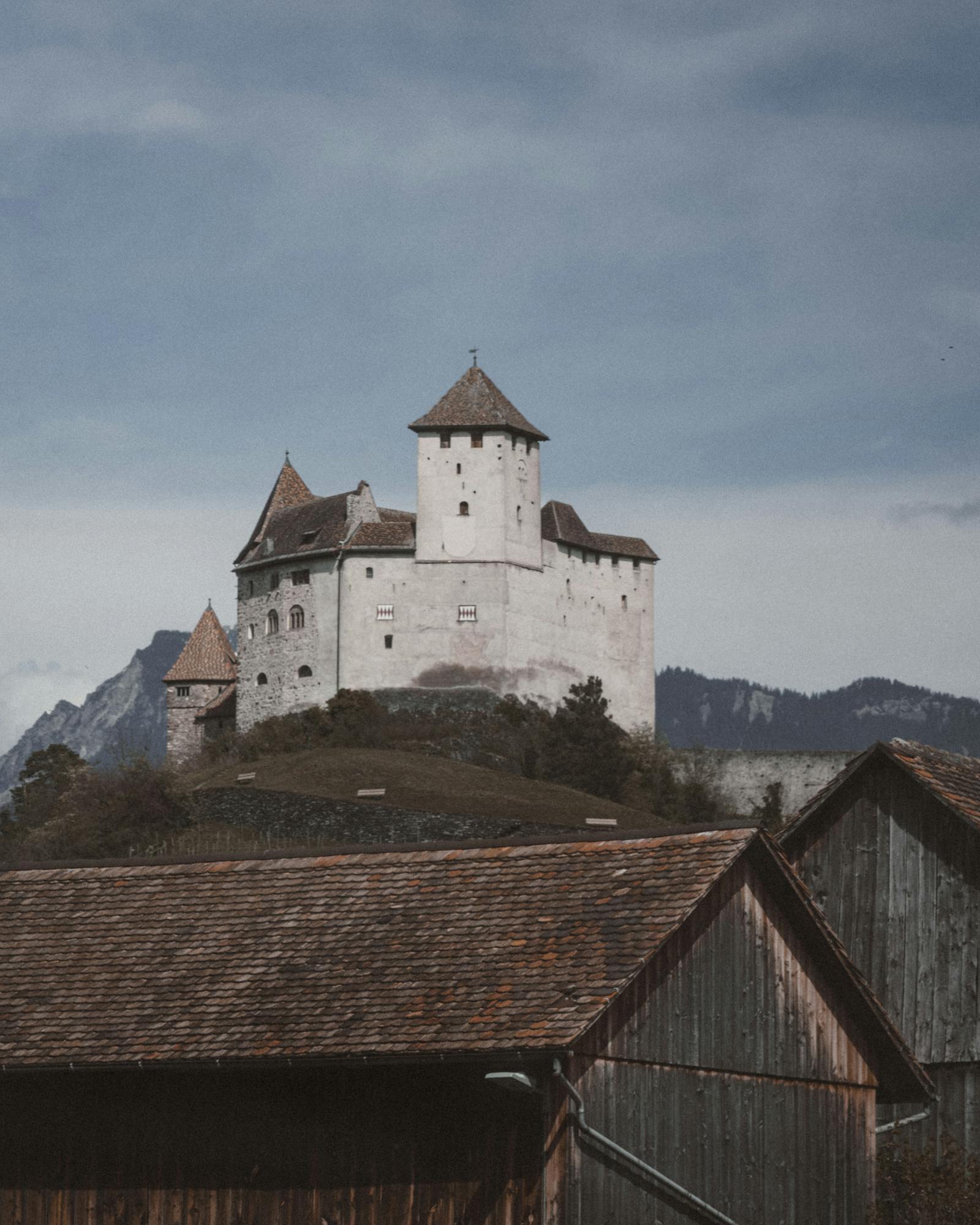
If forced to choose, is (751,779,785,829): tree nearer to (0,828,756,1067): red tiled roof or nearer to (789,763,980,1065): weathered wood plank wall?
(789,763,980,1065): weathered wood plank wall

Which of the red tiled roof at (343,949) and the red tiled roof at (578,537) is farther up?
the red tiled roof at (578,537)

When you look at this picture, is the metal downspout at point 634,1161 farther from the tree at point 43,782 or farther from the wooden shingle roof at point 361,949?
the tree at point 43,782

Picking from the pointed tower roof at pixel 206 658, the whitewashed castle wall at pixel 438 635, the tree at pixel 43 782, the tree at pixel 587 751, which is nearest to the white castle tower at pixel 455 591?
the whitewashed castle wall at pixel 438 635

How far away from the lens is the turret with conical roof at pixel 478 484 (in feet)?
308

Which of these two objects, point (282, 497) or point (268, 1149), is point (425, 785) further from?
point (268, 1149)

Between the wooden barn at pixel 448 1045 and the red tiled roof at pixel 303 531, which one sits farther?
the red tiled roof at pixel 303 531

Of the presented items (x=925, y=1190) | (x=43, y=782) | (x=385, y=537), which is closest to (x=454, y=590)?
(x=385, y=537)

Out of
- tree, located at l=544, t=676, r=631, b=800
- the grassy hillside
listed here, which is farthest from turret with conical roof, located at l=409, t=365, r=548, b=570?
the grassy hillside

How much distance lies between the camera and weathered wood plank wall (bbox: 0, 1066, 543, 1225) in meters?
18.0

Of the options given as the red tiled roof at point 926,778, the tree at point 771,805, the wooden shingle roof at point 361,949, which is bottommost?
the wooden shingle roof at point 361,949

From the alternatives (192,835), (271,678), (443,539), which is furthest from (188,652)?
(192,835)

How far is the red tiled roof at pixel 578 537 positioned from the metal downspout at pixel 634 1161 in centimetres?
7824

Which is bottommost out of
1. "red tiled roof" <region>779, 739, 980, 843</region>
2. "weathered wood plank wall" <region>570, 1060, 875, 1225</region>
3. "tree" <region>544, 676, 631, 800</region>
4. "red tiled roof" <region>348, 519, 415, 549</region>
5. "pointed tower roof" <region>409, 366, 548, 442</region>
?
"weathered wood plank wall" <region>570, 1060, 875, 1225</region>

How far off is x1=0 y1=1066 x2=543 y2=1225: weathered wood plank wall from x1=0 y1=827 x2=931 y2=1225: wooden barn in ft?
0.07
